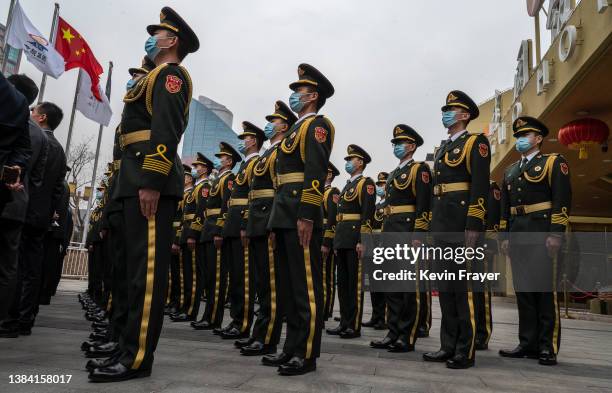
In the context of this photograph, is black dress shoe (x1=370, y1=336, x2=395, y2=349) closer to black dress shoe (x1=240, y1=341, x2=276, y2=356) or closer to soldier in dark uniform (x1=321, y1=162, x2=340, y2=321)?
black dress shoe (x1=240, y1=341, x2=276, y2=356)

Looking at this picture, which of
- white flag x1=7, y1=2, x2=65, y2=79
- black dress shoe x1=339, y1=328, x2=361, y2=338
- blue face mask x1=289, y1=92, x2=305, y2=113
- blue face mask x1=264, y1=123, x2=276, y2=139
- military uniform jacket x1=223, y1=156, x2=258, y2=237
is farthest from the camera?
white flag x1=7, y1=2, x2=65, y2=79

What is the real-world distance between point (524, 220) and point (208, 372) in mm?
3409

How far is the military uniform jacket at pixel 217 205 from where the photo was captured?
579 cm

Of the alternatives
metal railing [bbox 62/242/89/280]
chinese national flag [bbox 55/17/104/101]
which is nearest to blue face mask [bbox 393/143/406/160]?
chinese national flag [bbox 55/17/104/101]

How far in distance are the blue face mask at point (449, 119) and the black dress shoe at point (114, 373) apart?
11.0 ft

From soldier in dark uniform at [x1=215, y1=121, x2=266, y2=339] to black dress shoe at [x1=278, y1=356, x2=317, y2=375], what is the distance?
168cm

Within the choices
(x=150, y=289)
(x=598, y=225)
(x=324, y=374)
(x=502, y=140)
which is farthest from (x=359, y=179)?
(x=598, y=225)

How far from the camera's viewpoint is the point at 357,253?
584 cm

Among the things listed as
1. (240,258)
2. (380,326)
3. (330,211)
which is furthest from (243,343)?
(330,211)

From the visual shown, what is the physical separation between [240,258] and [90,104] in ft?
39.7

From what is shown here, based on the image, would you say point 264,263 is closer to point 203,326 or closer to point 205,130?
point 203,326

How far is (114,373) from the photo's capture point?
2570 mm

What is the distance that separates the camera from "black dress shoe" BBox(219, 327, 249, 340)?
189 inches

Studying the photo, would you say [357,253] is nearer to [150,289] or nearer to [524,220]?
[524,220]
